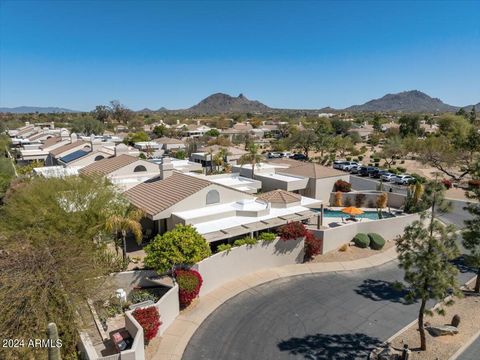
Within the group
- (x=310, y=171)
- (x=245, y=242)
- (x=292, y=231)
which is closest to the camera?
(x=245, y=242)

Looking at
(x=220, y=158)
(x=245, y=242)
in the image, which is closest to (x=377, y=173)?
(x=220, y=158)

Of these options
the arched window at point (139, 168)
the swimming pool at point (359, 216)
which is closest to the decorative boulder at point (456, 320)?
the swimming pool at point (359, 216)

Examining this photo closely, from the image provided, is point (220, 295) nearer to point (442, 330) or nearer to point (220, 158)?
point (442, 330)

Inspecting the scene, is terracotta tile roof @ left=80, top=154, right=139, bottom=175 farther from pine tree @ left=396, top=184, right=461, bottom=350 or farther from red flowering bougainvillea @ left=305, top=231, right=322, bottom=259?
pine tree @ left=396, top=184, right=461, bottom=350

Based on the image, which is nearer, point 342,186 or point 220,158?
point 342,186

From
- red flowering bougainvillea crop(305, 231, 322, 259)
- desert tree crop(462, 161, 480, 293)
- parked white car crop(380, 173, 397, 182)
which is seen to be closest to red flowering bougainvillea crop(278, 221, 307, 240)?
red flowering bougainvillea crop(305, 231, 322, 259)

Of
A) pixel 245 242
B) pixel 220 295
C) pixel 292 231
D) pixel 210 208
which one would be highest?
pixel 210 208

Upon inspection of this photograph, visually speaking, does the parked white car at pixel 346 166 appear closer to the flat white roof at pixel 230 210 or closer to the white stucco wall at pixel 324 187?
the white stucco wall at pixel 324 187
